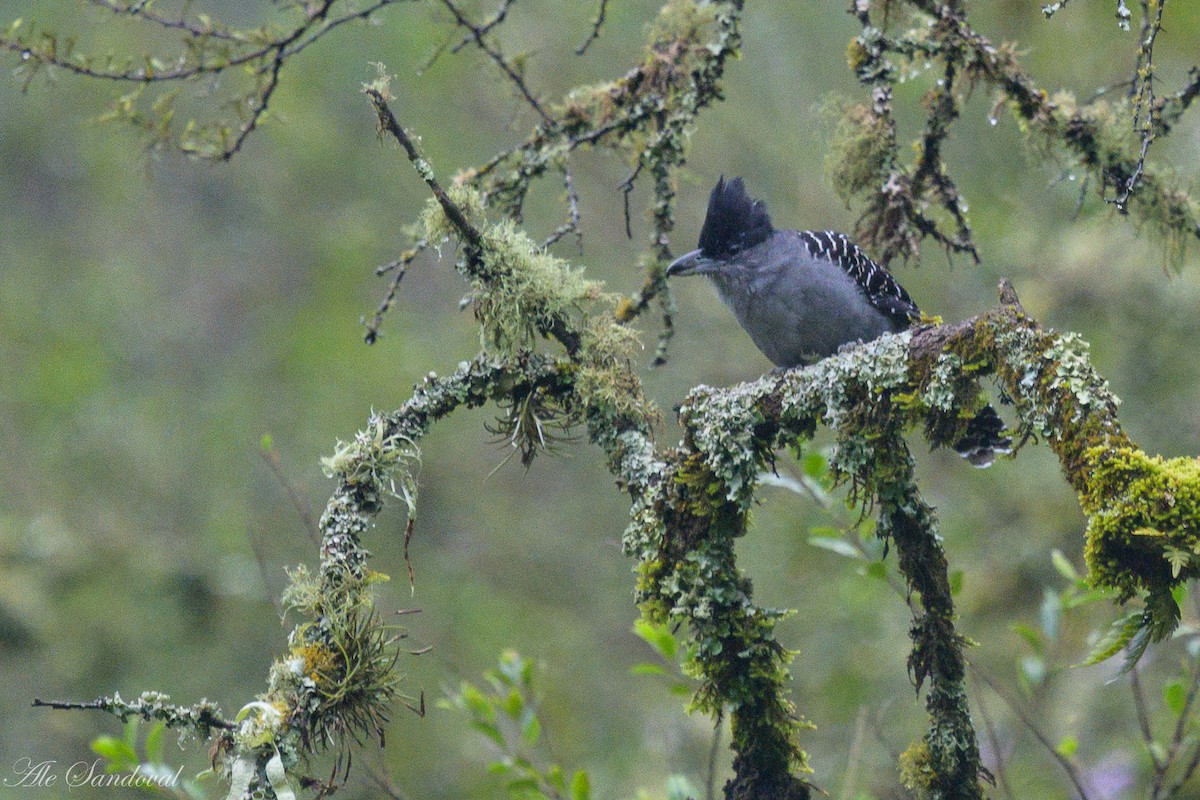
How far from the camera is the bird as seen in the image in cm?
440

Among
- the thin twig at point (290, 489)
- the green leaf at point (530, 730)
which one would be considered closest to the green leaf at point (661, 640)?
the green leaf at point (530, 730)

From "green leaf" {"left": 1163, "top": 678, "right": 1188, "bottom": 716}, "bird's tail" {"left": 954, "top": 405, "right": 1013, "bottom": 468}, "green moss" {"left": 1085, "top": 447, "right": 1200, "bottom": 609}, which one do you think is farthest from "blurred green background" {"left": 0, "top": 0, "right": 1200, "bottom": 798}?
"green moss" {"left": 1085, "top": 447, "right": 1200, "bottom": 609}

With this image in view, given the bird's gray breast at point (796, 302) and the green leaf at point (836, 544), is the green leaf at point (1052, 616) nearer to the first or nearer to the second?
the green leaf at point (836, 544)

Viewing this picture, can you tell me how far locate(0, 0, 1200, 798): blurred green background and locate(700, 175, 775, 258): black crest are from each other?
1.08 m

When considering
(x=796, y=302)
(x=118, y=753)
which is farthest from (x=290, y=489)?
(x=796, y=302)

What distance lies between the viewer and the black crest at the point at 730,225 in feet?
15.1

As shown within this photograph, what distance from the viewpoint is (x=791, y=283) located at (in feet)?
14.5

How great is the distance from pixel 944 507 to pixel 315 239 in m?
5.21

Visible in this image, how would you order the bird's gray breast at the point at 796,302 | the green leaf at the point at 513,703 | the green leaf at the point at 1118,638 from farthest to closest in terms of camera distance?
1. the bird's gray breast at the point at 796,302
2. the green leaf at the point at 513,703
3. the green leaf at the point at 1118,638

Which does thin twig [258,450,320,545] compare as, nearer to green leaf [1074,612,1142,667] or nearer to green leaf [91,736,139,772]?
green leaf [91,736,139,772]

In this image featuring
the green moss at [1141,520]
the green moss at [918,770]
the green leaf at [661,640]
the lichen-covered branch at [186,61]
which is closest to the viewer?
the green moss at [1141,520]

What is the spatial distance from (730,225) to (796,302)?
0.46m

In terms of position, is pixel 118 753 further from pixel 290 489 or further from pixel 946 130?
Answer: pixel 946 130

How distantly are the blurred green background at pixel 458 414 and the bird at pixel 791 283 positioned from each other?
102 centimetres
